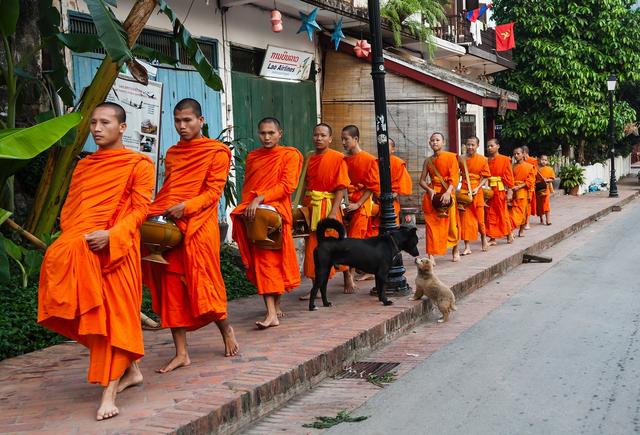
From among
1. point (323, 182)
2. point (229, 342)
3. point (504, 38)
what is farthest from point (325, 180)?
point (504, 38)

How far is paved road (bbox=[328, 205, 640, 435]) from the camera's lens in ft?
15.9

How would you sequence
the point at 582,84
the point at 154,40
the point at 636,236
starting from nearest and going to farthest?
the point at 154,40 < the point at 636,236 < the point at 582,84

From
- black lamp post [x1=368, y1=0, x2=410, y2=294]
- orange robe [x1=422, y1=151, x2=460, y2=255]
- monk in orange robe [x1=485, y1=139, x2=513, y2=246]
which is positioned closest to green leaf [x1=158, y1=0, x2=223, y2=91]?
black lamp post [x1=368, y1=0, x2=410, y2=294]

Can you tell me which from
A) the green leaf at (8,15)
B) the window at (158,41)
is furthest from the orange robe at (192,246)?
the window at (158,41)

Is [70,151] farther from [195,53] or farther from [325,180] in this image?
[325,180]

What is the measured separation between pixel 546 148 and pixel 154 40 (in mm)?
21387

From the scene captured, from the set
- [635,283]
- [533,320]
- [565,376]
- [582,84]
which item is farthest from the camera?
[582,84]

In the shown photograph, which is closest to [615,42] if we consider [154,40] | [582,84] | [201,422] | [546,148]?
[582,84]

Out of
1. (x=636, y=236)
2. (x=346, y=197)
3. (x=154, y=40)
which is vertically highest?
(x=154, y=40)

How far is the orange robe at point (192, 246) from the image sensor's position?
5.75 meters

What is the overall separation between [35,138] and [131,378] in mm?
1644

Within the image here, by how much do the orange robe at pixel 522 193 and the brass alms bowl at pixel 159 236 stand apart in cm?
1026

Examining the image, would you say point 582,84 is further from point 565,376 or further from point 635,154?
point 635,154

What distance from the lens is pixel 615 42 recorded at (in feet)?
92.8
